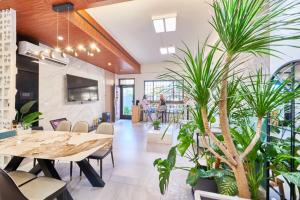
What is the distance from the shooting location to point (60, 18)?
2771 millimetres

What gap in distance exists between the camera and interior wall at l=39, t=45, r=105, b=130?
4.12 meters

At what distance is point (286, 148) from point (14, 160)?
334 cm

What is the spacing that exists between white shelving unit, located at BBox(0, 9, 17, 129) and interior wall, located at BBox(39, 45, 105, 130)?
852 mm

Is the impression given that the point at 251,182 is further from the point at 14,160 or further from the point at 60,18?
the point at 60,18

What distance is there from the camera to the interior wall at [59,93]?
4117mm

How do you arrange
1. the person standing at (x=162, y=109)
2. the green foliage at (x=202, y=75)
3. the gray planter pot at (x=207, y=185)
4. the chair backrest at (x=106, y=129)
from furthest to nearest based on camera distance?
the person standing at (x=162, y=109) < the chair backrest at (x=106, y=129) < the gray planter pot at (x=207, y=185) < the green foliage at (x=202, y=75)

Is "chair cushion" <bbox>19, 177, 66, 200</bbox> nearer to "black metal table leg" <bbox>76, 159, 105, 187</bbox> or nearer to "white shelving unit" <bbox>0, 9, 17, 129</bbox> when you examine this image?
"black metal table leg" <bbox>76, 159, 105, 187</bbox>

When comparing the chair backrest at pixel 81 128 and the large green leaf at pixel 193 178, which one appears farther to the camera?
the chair backrest at pixel 81 128

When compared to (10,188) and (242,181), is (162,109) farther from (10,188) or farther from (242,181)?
(10,188)

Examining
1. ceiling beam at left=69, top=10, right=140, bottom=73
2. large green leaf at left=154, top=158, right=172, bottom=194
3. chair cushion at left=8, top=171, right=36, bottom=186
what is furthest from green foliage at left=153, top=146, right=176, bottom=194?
ceiling beam at left=69, top=10, right=140, bottom=73

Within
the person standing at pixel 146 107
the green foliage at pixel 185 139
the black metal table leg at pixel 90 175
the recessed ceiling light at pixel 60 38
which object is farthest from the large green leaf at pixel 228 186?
the person standing at pixel 146 107

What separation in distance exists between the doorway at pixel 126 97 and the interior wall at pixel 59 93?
8.72 ft

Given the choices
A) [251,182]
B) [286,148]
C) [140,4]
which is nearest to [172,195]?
[251,182]

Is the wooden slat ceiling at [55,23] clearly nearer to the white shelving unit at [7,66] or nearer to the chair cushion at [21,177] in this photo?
the white shelving unit at [7,66]
